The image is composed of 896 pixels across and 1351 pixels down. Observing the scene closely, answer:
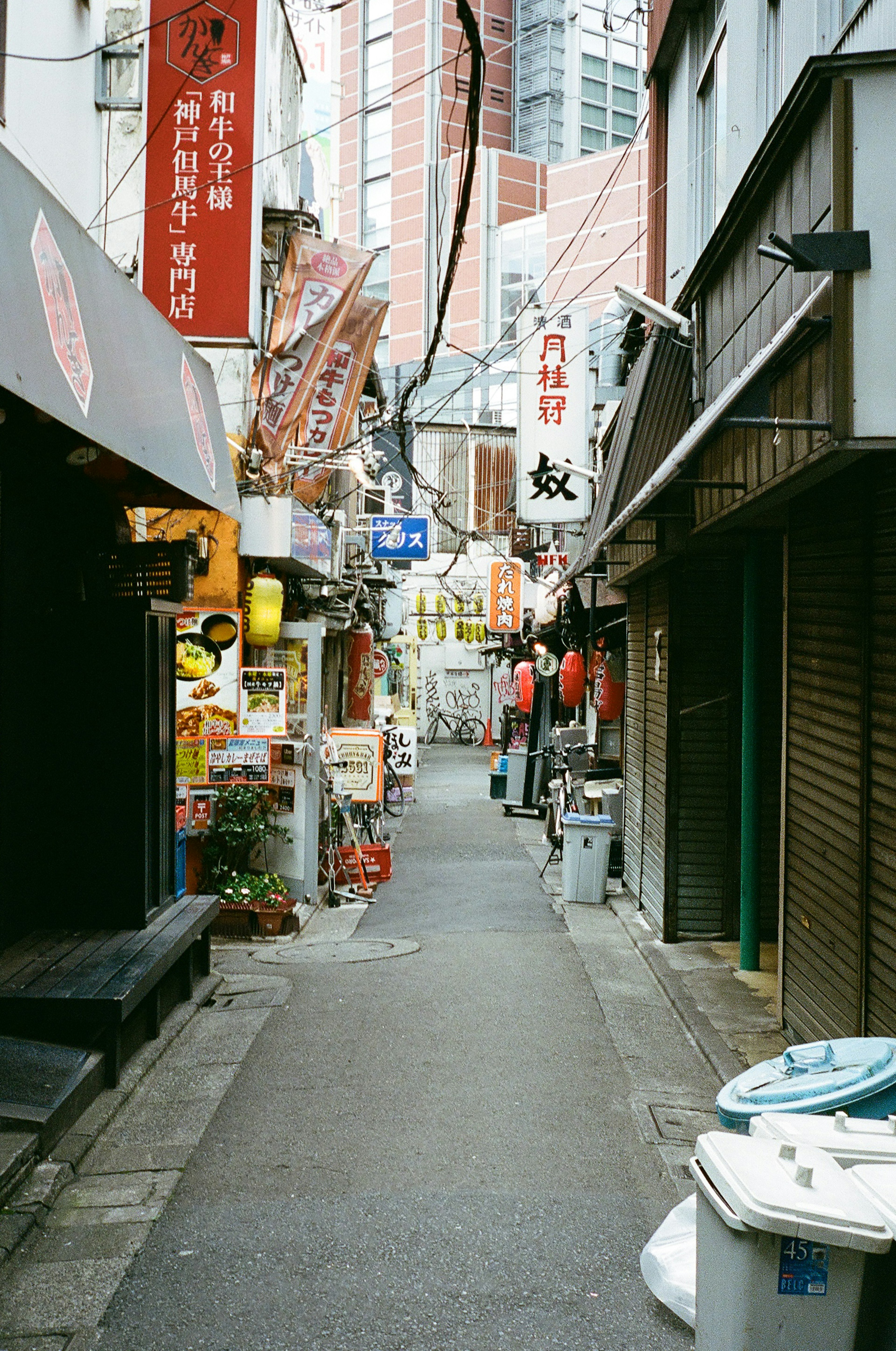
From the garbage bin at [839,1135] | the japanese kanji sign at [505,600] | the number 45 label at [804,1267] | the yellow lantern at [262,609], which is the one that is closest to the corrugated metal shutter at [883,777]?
the garbage bin at [839,1135]

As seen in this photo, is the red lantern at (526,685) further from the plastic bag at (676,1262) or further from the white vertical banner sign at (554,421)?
the plastic bag at (676,1262)

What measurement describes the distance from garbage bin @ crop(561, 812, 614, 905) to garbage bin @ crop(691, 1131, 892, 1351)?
35.7ft

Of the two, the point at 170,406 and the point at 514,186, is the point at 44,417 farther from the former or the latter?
the point at 514,186

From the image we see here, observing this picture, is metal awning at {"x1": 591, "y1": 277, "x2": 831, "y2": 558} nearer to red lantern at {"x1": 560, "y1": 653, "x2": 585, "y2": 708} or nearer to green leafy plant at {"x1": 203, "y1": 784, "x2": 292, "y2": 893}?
green leafy plant at {"x1": 203, "y1": 784, "x2": 292, "y2": 893}

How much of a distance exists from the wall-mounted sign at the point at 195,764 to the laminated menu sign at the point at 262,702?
0.55m

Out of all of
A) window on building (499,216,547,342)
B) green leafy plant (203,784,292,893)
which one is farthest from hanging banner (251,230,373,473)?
window on building (499,216,547,342)

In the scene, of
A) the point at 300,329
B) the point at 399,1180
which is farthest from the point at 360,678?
the point at 399,1180

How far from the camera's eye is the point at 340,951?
11.6m

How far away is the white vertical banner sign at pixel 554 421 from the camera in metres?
17.4

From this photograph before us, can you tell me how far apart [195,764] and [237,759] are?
462 mm

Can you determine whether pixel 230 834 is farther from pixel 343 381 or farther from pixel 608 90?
pixel 608 90

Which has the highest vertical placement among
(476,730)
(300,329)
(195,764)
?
(300,329)

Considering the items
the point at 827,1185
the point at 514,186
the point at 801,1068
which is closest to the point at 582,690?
the point at 801,1068

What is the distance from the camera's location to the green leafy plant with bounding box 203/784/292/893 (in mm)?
12469
